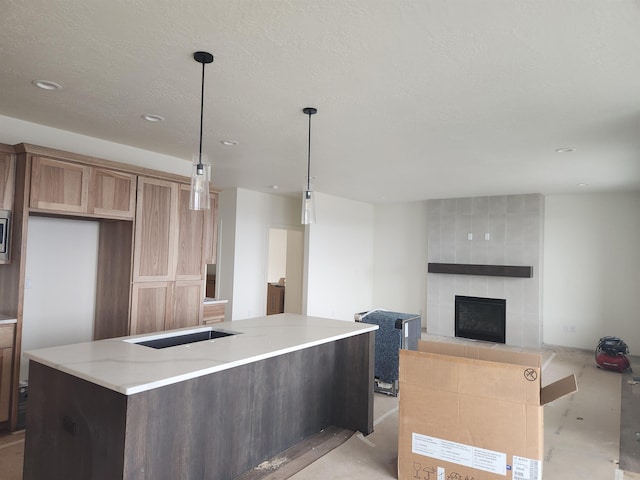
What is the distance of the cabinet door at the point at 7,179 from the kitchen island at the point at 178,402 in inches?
62.1

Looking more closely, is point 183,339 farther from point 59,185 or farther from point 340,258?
point 340,258

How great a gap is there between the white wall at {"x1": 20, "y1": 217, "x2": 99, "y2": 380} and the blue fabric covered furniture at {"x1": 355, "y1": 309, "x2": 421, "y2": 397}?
8.85 ft

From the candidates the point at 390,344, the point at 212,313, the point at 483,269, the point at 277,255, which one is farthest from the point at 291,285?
the point at 390,344

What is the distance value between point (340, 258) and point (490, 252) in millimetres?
2597

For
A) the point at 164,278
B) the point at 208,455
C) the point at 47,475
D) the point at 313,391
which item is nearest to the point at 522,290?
the point at 313,391

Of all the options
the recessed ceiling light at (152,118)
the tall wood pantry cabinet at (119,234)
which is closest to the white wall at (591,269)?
the tall wood pantry cabinet at (119,234)

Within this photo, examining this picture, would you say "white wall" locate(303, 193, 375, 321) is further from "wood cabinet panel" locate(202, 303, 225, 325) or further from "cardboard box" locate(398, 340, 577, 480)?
"cardboard box" locate(398, 340, 577, 480)

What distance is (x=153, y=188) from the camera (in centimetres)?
404

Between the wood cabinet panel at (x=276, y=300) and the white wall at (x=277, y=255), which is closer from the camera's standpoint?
the wood cabinet panel at (x=276, y=300)

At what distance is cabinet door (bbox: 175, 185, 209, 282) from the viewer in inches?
168

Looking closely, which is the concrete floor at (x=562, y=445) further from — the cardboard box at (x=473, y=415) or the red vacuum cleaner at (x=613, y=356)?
the red vacuum cleaner at (x=613, y=356)

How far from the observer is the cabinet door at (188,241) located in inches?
168

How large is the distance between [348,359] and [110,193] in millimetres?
2477

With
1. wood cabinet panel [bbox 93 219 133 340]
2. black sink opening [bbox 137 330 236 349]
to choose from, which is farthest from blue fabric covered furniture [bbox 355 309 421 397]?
wood cabinet panel [bbox 93 219 133 340]
